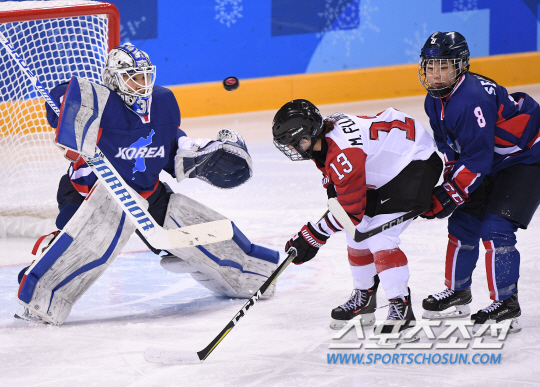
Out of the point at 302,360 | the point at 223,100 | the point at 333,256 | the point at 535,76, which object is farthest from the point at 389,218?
the point at 535,76

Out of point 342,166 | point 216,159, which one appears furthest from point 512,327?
point 216,159

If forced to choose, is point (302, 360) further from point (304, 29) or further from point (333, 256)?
point (304, 29)

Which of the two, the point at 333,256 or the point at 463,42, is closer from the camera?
the point at 463,42

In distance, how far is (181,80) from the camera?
6820mm

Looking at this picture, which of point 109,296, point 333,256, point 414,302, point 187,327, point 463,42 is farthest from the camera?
point 333,256

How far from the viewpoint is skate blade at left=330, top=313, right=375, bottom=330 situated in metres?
2.59

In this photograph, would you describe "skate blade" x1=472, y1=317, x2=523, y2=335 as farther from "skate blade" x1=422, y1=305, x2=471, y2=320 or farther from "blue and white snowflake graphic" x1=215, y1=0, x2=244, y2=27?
"blue and white snowflake graphic" x1=215, y1=0, x2=244, y2=27

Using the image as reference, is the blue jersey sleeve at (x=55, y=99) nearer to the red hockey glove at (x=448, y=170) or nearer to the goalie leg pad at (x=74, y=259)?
the goalie leg pad at (x=74, y=259)

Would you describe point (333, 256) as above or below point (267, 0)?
below

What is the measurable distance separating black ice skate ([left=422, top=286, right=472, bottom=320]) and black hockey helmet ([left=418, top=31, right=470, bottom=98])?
28.0 inches

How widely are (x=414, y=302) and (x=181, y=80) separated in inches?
174

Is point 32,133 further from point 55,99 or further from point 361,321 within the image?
point 361,321

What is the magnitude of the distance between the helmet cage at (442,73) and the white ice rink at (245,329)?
804 millimetres

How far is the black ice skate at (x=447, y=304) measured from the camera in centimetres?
267
